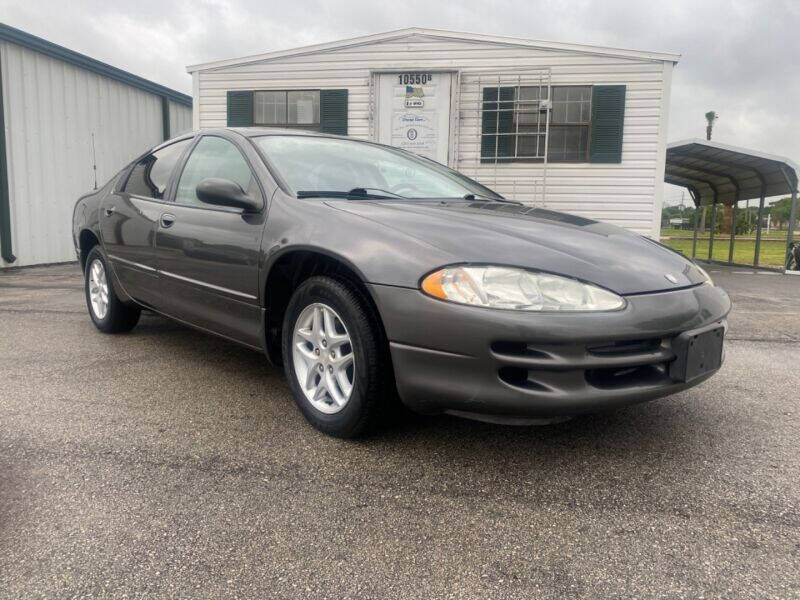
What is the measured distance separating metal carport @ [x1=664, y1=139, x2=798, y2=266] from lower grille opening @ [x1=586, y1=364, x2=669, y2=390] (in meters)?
10.0

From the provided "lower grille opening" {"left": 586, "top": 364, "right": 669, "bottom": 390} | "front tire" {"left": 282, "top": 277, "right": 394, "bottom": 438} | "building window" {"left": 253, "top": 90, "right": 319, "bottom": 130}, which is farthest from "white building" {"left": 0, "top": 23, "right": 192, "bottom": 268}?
"lower grille opening" {"left": 586, "top": 364, "right": 669, "bottom": 390}

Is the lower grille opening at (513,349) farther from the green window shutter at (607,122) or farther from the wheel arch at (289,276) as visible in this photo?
the green window shutter at (607,122)

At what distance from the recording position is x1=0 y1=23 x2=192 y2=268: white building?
Result: 9.48 metres

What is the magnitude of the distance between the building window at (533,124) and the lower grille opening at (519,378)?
872 cm

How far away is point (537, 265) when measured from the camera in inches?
84.7

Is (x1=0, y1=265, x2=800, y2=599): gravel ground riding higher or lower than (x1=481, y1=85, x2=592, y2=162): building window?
lower

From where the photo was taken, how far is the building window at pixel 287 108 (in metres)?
10.8

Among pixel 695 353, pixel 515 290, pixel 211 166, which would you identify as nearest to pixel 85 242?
pixel 211 166

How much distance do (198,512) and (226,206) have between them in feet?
5.09

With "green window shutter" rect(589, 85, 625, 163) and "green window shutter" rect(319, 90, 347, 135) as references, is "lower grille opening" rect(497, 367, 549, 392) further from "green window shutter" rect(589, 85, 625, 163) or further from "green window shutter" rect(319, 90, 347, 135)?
"green window shutter" rect(319, 90, 347, 135)

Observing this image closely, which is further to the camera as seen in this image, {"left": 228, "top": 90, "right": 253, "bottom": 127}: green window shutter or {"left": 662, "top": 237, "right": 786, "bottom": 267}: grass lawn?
{"left": 662, "top": 237, "right": 786, "bottom": 267}: grass lawn

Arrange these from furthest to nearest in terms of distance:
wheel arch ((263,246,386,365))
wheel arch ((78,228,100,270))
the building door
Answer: the building door → wheel arch ((78,228,100,270)) → wheel arch ((263,246,386,365))

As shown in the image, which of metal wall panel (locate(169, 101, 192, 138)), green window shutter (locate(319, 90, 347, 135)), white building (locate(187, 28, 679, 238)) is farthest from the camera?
metal wall panel (locate(169, 101, 192, 138))

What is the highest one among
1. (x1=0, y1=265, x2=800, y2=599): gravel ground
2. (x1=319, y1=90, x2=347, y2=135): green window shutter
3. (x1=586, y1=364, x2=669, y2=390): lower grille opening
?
(x1=319, y1=90, x2=347, y2=135): green window shutter
